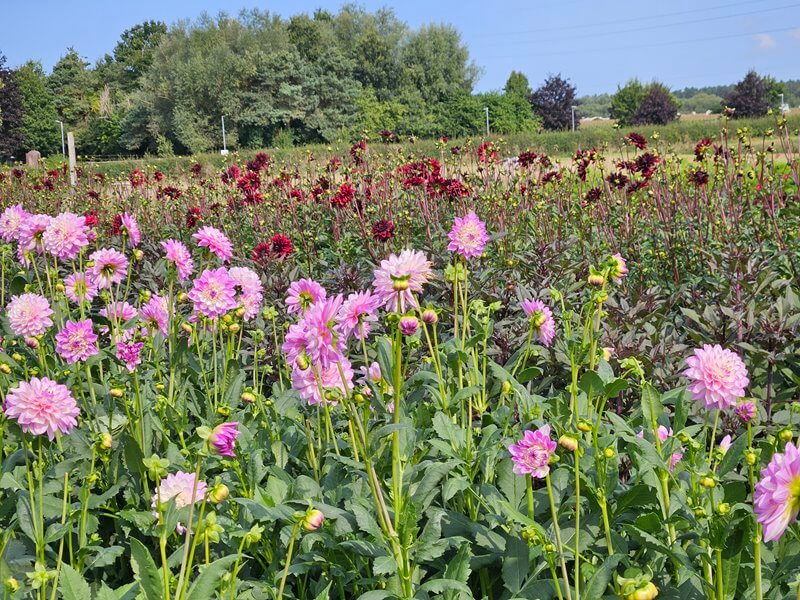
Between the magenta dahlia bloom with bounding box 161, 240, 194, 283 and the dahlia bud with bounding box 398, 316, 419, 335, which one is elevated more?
the magenta dahlia bloom with bounding box 161, 240, 194, 283

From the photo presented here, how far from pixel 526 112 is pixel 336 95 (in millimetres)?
14017

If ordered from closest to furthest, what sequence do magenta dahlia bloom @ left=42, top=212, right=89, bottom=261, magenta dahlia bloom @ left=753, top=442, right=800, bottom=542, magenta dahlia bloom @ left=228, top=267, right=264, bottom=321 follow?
magenta dahlia bloom @ left=753, top=442, right=800, bottom=542
magenta dahlia bloom @ left=228, top=267, right=264, bottom=321
magenta dahlia bloom @ left=42, top=212, right=89, bottom=261

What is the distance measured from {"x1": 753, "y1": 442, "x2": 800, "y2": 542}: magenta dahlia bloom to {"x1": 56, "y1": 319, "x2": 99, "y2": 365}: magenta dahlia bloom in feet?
5.87

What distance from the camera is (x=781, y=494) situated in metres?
0.81

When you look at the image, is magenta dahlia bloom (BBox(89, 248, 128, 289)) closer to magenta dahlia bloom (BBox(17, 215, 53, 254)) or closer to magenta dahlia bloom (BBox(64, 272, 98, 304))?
magenta dahlia bloom (BBox(64, 272, 98, 304))

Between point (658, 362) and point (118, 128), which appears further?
point (118, 128)

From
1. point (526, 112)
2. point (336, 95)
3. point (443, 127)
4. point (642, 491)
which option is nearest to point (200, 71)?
point (336, 95)

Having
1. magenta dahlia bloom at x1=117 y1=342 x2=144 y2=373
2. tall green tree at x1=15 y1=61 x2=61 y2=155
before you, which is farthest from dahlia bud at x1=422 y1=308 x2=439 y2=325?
tall green tree at x1=15 y1=61 x2=61 y2=155

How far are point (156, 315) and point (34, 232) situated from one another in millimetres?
641

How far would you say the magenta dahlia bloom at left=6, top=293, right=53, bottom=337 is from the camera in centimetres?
214

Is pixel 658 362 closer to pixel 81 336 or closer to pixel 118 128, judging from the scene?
pixel 81 336

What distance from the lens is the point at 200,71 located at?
4031cm

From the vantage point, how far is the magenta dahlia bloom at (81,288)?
241 cm

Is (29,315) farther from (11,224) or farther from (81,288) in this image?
(11,224)
